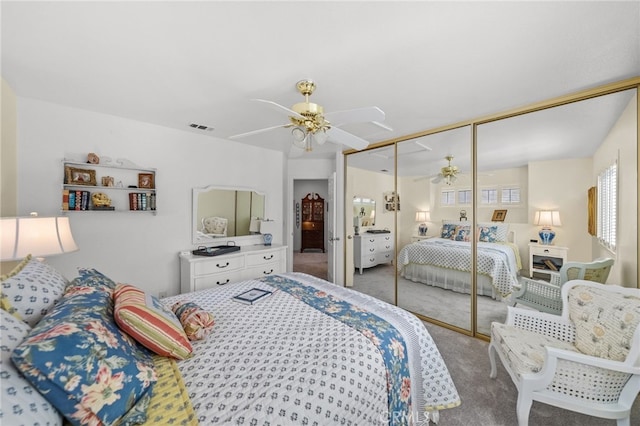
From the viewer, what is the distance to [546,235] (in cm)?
236

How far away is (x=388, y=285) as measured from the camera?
12.0ft

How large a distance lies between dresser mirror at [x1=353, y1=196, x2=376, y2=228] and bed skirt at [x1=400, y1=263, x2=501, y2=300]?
33.5 inches

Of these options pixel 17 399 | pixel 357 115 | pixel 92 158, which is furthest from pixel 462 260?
pixel 92 158

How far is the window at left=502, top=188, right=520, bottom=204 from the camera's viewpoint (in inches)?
97.9

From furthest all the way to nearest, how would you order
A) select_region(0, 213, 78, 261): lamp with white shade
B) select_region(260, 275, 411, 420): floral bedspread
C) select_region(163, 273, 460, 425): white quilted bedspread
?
select_region(0, 213, 78, 261): lamp with white shade < select_region(260, 275, 411, 420): floral bedspread < select_region(163, 273, 460, 425): white quilted bedspread

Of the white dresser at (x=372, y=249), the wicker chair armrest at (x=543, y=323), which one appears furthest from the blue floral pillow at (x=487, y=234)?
the white dresser at (x=372, y=249)

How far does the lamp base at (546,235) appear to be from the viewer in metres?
2.32

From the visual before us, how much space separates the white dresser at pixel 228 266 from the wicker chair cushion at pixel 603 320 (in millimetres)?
3169

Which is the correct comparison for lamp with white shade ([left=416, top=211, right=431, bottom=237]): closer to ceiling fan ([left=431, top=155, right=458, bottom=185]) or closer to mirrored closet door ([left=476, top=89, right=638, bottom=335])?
ceiling fan ([left=431, top=155, right=458, bottom=185])

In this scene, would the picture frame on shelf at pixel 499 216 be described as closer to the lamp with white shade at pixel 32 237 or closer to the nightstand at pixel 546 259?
the nightstand at pixel 546 259

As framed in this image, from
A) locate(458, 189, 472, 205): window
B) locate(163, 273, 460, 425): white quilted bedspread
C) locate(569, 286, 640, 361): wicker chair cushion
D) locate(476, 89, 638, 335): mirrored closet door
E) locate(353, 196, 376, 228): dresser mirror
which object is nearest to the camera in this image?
locate(163, 273, 460, 425): white quilted bedspread

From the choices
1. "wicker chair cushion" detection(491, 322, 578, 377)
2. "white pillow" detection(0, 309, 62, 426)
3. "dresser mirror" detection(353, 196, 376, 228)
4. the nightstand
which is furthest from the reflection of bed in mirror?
"white pillow" detection(0, 309, 62, 426)

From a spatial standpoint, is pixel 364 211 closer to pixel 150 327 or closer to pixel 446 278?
pixel 446 278

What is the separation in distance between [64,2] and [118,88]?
970 millimetres
